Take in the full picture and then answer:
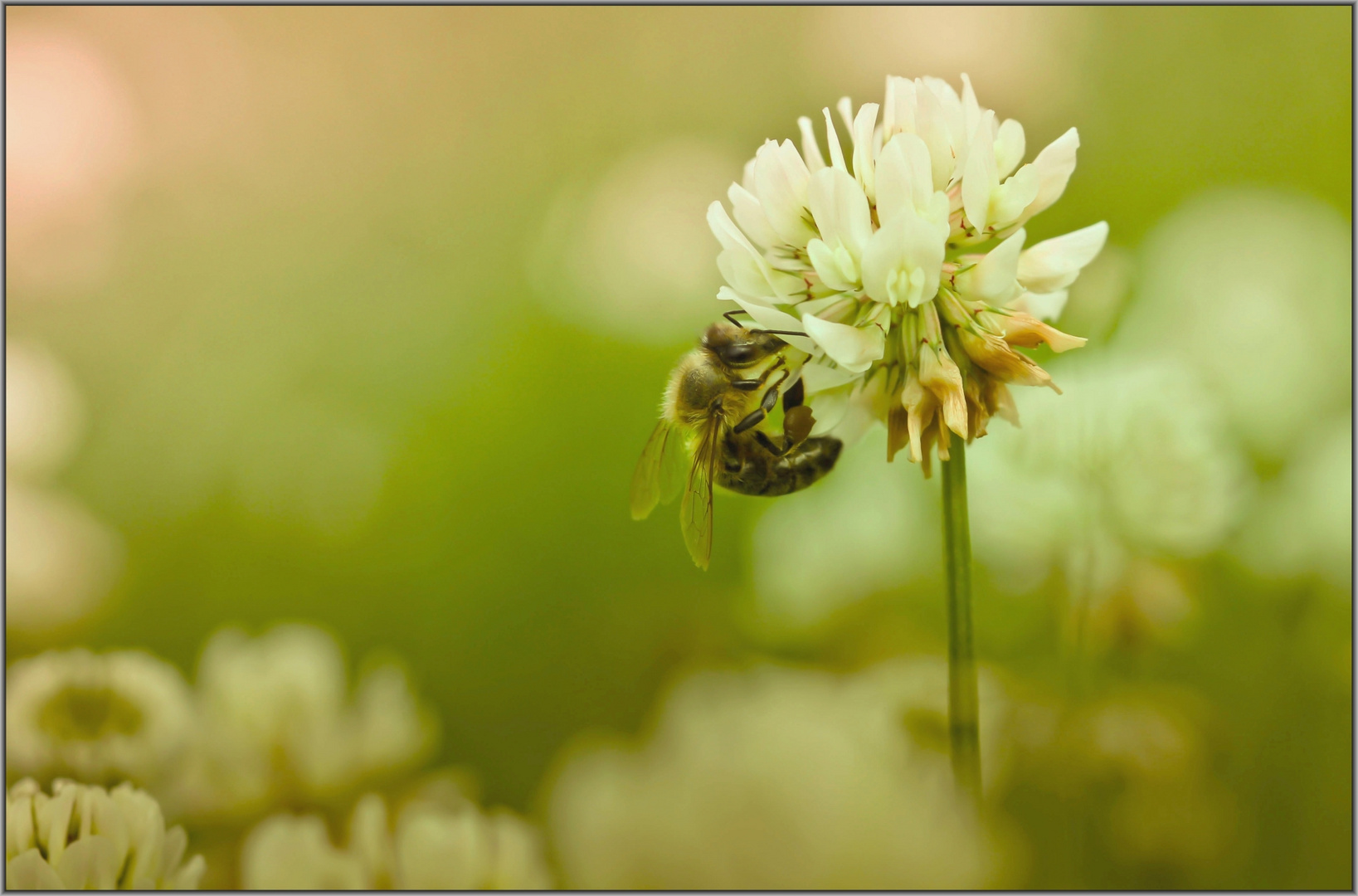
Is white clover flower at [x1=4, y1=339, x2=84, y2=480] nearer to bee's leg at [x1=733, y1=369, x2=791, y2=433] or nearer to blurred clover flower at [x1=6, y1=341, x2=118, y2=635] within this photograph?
blurred clover flower at [x1=6, y1=341, x2=118, y2=635]

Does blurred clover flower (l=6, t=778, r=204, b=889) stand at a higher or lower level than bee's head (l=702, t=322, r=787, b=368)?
lower

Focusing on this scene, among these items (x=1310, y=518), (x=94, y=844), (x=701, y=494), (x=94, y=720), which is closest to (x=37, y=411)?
(x=94, y=720)

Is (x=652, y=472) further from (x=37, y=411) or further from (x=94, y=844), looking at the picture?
(x=37, y=411)

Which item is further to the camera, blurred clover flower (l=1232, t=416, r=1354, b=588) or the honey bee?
blurred clover flower (l=1232, t=416, r=1354, b=588)

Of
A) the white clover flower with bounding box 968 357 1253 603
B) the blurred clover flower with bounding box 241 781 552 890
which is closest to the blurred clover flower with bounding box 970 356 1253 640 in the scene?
the white clover flower with bounding box 968 357 1253 603

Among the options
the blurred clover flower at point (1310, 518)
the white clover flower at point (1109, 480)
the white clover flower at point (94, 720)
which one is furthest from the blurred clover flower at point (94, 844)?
the blurred clover flower at point (1310, 518)

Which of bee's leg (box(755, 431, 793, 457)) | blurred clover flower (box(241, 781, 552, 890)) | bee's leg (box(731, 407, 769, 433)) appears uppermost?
bee's leg (box(731, 407, 769, 433))

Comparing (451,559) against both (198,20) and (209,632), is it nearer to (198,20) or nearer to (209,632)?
(209,632)
